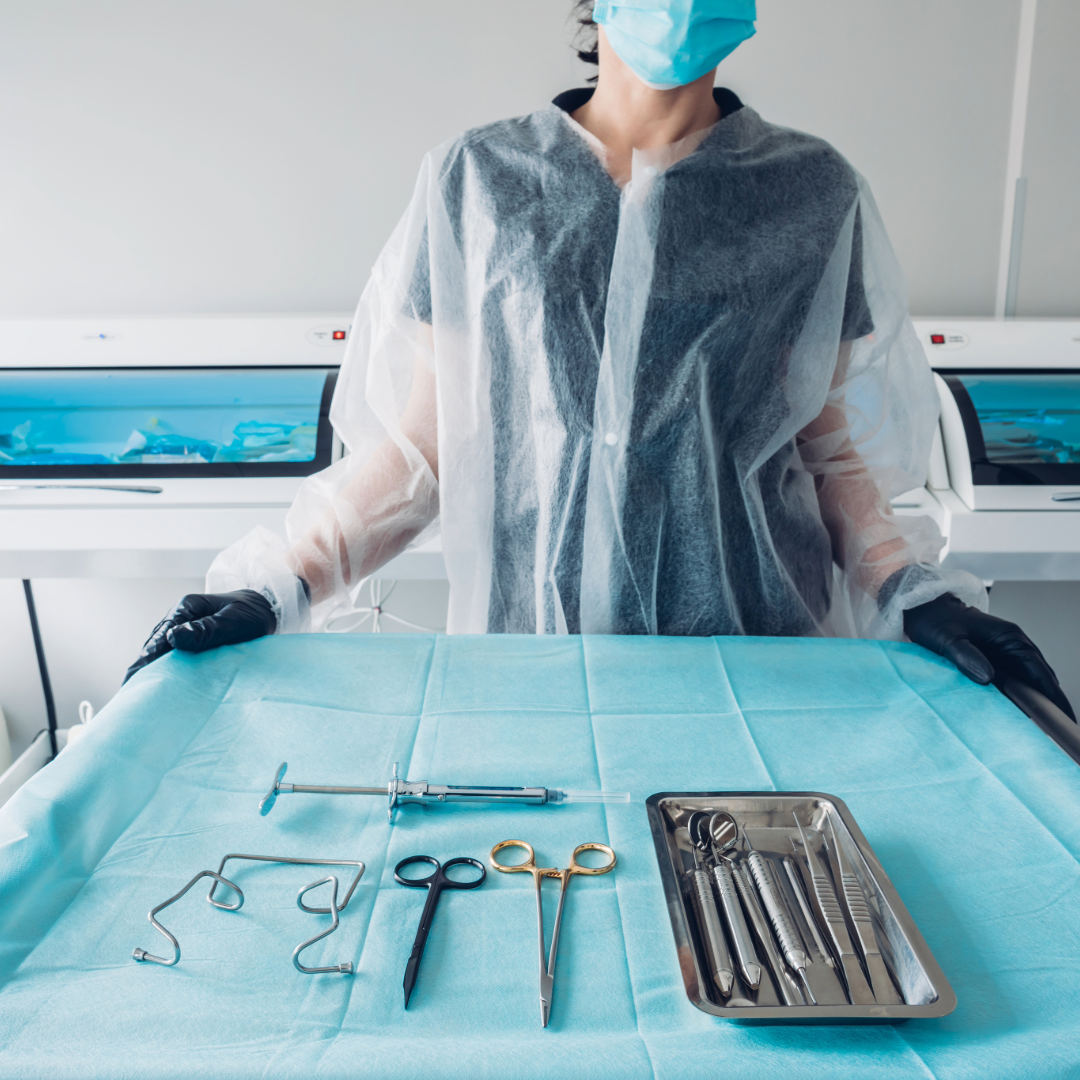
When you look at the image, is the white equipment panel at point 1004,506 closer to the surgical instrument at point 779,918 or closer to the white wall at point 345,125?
the white wall at point 345,125

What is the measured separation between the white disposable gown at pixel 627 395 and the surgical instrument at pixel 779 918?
0.45m

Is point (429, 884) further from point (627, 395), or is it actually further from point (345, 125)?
point (345, 125)

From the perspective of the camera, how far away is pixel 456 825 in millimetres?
607

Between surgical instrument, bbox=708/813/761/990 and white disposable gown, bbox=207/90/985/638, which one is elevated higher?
white disposable gown, bbox=207/90/985/638

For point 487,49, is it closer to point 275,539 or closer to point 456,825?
point 275,539

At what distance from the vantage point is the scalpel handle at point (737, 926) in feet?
1.58

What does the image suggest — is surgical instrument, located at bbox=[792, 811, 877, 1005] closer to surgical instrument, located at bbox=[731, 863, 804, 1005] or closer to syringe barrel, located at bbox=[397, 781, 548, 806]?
surgical instrument, located at bbox=[731, 863, 804, 1005]

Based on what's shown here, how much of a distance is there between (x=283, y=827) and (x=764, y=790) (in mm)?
355

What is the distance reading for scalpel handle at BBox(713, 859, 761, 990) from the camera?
0.48 meters

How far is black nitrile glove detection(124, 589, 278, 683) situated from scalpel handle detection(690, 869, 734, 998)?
0.52 metres

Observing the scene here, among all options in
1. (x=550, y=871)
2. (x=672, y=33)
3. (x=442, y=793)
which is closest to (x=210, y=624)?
(x=442, y=793)

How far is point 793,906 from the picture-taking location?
0.55 m

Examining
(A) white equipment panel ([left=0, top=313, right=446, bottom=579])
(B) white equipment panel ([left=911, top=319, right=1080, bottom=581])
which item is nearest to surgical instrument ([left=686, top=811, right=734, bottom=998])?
(A) white equipment panel ([left=0, top=313, right=446, bottom=579])

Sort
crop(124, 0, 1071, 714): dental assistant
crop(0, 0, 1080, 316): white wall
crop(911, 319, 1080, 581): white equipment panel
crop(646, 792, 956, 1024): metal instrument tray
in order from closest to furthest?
crop(646, 792, 956, 1024): metal instrument tray → crop(124, 0, 1071, 714): dental assistant → crop(911, 319, 1080, 581): white equipment panel → crop(0, 0, 1080, 316): white wall
